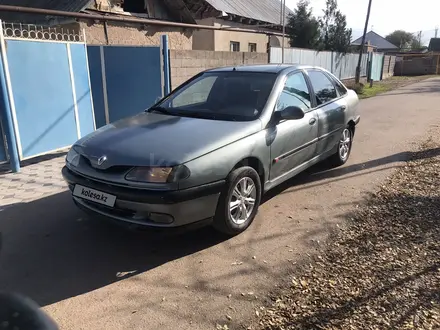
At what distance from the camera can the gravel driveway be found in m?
2.76

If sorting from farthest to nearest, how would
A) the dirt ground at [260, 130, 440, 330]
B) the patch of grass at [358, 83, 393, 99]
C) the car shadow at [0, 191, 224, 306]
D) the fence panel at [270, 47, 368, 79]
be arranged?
1. the patch of grass at [358, 83, 393, 99]
2. the fence panel at [270, 47, 368, 79]
3. the car shadow at [0, 191, 224, 306]
4. the dirt ground at [260, 130, 440, 330]

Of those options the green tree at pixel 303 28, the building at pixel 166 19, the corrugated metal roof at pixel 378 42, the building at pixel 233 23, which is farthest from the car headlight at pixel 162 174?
the corrugated metal roof at pixel 378 42

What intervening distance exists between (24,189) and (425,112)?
11648 mm

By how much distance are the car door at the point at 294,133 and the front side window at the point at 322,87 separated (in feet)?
0.88

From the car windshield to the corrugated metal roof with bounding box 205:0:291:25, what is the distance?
1441 centimetres

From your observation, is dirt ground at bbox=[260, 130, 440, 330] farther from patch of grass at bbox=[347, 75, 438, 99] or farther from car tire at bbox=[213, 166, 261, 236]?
patch of grass at bbox=[347, 75, 438, 99]

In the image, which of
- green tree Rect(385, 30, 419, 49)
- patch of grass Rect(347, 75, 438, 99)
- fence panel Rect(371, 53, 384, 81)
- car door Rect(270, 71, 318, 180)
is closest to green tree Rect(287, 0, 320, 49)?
patch of grass Rect(347, 75, 438, 99)

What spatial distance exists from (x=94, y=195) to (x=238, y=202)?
1.34 m

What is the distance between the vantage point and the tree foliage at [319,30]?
22594mm

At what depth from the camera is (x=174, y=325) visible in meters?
2.61

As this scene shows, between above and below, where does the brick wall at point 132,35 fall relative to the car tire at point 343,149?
above

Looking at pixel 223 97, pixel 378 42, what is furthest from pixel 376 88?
pixel 378 42

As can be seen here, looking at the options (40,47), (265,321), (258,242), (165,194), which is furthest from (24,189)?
(265,321)

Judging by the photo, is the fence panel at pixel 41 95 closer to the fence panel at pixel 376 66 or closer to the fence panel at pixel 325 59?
the fence panel at pixel 325 59
